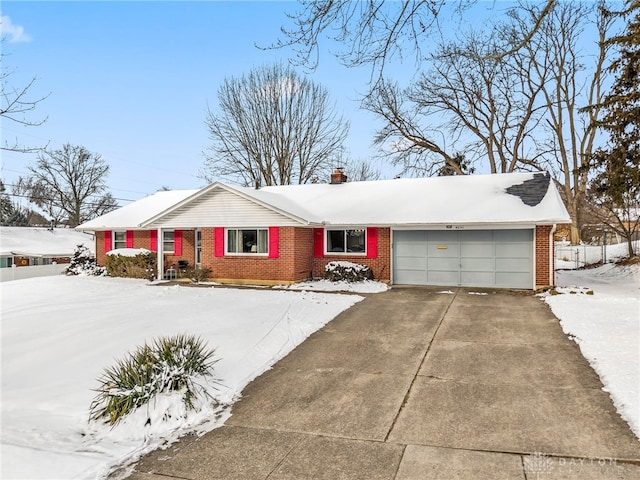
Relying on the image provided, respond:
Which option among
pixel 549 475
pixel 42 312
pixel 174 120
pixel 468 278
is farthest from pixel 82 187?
pixel 549 475

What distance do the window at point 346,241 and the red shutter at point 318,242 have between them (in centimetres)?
27

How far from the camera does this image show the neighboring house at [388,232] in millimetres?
14312

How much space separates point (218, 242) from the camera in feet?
55.9

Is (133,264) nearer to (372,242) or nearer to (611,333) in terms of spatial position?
(372,242)

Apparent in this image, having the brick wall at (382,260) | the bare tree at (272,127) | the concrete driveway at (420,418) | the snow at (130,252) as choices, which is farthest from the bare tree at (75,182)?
the concrete driveway at (420,418)

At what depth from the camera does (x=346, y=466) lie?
395 cm

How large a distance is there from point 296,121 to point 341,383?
→ 26.6 metres

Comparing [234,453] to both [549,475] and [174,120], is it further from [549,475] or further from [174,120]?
[174,120]

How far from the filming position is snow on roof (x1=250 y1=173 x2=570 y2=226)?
1427 centimetres

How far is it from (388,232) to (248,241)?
5.59m

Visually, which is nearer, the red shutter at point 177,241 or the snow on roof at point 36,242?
the red shutter at point 177,241

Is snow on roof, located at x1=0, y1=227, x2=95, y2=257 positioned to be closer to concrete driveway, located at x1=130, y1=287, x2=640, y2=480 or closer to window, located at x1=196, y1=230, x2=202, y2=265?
window, located at x1=196, y1=230, x2=202, y2=265

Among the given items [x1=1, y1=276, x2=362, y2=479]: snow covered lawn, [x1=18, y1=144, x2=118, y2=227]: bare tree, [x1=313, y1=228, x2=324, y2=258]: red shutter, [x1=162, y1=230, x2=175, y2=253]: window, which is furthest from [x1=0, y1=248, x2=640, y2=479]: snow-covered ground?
[x1=18, y1=144, x2=118, y2=227]: bare tree

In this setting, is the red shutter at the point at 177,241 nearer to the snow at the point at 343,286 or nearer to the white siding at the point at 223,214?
the white siding at the point at 223,214
